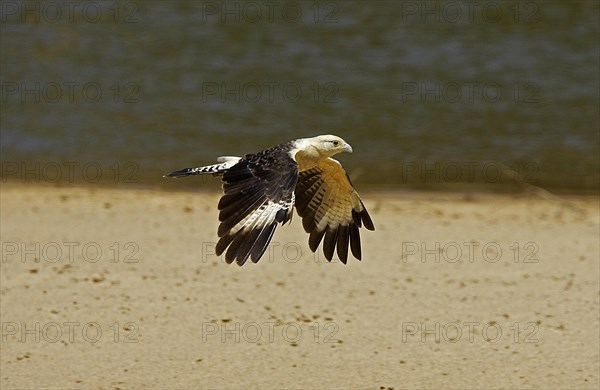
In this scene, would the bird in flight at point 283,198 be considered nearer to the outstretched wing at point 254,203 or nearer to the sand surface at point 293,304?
the outstretched wing at point 254,203

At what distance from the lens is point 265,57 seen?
20797mm

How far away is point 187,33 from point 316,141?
47.2 ft

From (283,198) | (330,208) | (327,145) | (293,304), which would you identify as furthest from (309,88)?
(283,198)

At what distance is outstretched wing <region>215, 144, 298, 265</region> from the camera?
262 inches

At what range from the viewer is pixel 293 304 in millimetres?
9922

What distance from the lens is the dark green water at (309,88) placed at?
16172mm

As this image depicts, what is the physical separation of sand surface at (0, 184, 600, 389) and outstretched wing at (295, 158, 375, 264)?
3.31 feet

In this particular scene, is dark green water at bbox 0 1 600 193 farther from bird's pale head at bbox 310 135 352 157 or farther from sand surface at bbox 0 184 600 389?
bird's pale head at bbox 310 135 352 157

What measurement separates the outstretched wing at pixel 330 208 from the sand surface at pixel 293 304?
101 centimetres

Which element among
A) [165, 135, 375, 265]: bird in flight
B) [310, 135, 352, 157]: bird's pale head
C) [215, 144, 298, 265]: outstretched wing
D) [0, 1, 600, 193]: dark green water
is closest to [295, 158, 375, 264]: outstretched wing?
[165, 135, 375, 265]: bird in flight

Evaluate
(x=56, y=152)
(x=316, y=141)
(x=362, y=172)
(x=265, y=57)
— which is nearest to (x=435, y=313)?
(x=316, y=141)

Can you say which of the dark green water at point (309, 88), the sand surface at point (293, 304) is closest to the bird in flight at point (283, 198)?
the sand surface at point (293, 304)

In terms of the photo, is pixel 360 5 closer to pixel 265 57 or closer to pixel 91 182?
pixel 265 57

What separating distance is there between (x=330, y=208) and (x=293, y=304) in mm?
1646
